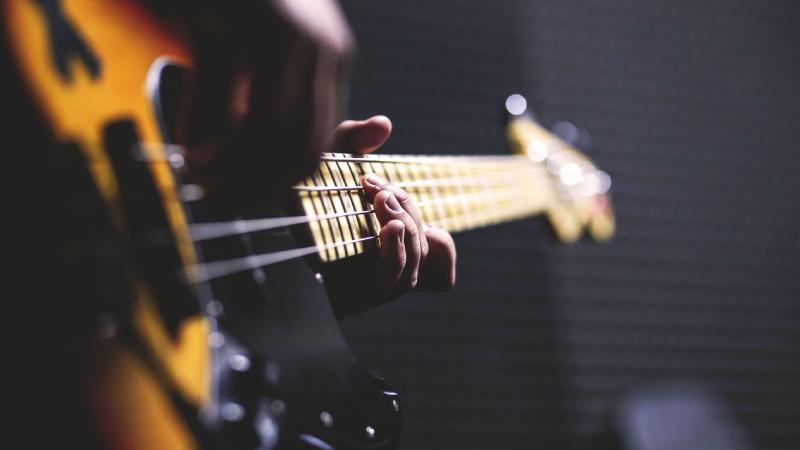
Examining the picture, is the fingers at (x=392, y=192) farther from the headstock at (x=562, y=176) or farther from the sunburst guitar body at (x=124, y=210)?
Result: the headstock at (x=562, y=176)

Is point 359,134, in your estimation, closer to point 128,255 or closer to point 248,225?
Result: point 248,225

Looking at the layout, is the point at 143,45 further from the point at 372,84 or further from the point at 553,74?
the point at 553,74

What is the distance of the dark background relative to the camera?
2115 mm

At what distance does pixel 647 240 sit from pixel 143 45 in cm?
229

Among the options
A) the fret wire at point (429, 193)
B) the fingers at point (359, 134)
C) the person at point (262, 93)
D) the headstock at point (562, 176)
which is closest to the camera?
the person at point (262, 93)

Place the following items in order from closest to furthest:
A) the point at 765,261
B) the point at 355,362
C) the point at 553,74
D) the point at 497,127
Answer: the point at 355,362 → the point at 497,127 → the point at 553,74 → the point at 765,261

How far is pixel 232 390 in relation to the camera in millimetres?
461

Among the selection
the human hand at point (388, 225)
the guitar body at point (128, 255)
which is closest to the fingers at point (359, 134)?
the human hand at point (388, 225)

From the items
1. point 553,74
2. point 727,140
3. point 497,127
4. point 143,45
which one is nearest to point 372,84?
point 497,127

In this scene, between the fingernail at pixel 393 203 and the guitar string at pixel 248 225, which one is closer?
the guitar string at pixel 248 225

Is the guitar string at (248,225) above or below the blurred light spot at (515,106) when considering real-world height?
below

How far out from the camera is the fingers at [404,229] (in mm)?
699

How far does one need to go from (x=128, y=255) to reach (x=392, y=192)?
34 cm

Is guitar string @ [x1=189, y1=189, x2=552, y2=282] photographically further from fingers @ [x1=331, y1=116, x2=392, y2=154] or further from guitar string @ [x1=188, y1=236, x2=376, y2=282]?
fingers @ [x1=331, y1=116, x2=392, y2=154]
